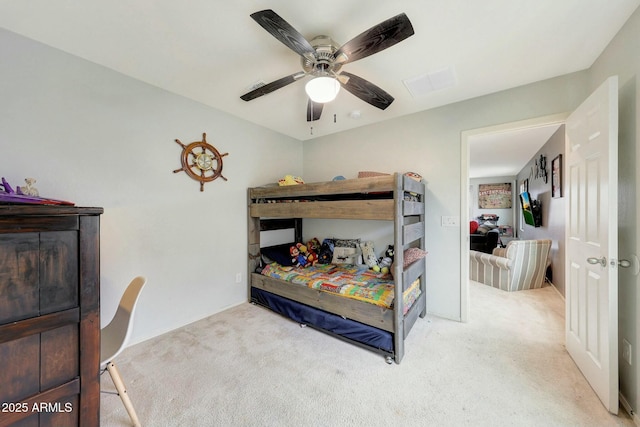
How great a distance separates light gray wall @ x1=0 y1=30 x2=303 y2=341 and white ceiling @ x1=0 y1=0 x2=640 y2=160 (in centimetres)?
22

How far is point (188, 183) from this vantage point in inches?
96.3

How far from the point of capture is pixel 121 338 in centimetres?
135

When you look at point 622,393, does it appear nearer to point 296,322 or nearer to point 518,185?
point 296,322

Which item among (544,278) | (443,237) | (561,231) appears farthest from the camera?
(544,278)

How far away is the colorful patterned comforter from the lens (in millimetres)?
2035

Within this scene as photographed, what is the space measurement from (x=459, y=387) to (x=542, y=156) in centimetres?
453

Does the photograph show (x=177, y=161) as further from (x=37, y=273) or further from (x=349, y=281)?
(x=349, y=281)

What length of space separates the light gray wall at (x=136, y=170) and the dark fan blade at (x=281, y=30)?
1.67 metres

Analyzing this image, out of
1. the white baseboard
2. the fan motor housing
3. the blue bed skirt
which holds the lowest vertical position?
the white baseboard

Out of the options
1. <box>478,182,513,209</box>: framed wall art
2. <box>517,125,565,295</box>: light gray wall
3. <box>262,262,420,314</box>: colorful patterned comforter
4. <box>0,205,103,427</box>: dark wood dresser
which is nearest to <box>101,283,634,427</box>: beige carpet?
<box>262,262,420,314</box>: colorful patterned comforter

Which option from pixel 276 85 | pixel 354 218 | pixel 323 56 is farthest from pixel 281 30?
pixel 354 218

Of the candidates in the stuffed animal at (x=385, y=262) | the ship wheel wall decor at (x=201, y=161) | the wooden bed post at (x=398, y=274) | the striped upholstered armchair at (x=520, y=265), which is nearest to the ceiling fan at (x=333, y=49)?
the wooden bed post at (x=398, y=274)

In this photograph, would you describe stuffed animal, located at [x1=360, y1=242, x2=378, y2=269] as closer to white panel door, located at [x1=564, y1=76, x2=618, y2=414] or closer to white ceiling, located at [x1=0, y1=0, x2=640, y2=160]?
white panel door, located at [x1=564, y1=76, x2=618, y2=414]

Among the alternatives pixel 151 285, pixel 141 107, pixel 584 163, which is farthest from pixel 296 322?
pixel 584 163
